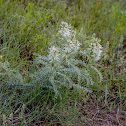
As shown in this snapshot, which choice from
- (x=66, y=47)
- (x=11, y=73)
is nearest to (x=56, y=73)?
(x=66, y=47)

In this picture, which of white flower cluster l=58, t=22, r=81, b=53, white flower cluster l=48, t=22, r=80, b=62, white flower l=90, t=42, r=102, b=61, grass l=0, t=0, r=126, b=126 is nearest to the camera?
white flower cluster l=48, t=22, r=80, b=62

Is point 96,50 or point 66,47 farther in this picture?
point 96,50

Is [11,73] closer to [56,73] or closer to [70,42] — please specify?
[56,73]

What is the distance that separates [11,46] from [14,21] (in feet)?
1.81

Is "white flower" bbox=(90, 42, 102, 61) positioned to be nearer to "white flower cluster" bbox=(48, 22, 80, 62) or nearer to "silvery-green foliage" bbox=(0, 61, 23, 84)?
"white flower cluster" bbox=(48, 22, 80, 62)

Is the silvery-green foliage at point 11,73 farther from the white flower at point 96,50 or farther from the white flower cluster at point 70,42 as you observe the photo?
the white flower at point 96,50

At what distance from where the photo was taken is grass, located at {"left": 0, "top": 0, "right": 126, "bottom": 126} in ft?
6.46

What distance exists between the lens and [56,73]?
1.97 meters

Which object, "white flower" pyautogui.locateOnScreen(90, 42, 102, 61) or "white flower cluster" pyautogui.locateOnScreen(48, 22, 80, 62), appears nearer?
"white flower cluster" pyautogui.locateOnScreen(48, 22, 80, 62)

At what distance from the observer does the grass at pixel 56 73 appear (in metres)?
1.97

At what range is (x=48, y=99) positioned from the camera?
210cm

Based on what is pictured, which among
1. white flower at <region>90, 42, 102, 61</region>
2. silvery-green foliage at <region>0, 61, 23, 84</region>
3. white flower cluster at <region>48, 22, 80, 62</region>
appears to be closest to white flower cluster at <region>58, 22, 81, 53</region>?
white flower cluster at <region>48, 22, 80, 62</region>

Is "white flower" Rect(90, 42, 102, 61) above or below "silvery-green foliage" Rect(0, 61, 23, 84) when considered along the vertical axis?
above

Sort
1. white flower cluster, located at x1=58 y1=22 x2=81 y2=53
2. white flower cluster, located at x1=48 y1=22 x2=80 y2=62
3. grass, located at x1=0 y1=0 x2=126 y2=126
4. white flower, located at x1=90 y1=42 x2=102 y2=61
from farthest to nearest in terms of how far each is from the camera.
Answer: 1. white flower, located at x1=90 y1=42 x2=102 y2=61
2. white flower cluster, located at x1=58 y1=22 x2=81 y2=53
3. grass, located at x1=0 y1=0 x2=126 y2=126
4. white flower cluster, located at x1=48 y1=22 x2=80 y2=62
